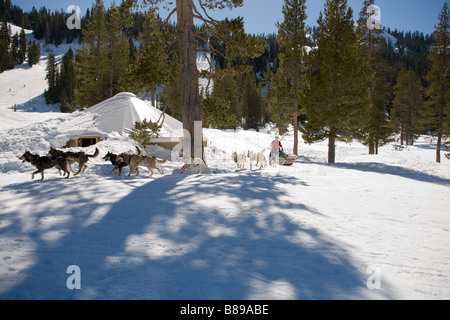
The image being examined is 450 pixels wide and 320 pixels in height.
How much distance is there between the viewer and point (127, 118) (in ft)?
51.4

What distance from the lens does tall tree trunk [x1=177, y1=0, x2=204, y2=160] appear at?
8.80 meters

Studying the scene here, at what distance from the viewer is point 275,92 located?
20422mm

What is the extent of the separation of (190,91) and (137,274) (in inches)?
293

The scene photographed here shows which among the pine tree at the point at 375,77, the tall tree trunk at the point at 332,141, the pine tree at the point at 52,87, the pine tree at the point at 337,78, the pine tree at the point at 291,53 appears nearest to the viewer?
the pine tree at the point at 337,78

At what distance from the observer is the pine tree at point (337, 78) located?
14.5 meters

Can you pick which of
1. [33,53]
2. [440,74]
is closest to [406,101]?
[440,74]

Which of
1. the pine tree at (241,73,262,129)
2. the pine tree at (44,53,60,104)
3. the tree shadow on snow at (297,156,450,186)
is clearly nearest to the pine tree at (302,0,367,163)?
the tree shadow on snow at (297,156,450,186)

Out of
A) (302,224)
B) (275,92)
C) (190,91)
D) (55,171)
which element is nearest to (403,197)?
(302,224)

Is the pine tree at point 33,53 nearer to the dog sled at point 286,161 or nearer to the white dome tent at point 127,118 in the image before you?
the white dome tent at point 127,118

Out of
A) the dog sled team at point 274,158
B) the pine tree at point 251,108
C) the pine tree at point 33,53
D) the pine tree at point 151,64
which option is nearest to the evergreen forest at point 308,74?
the pine tree at point 151,64

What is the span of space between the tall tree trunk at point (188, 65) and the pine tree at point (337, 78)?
352 inches

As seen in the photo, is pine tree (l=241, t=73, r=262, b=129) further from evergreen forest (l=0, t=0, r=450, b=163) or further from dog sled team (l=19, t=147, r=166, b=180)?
dog sled team (l=19, t=147, r=166, b=180)

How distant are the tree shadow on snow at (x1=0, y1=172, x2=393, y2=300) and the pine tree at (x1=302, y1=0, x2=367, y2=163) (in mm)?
12275
